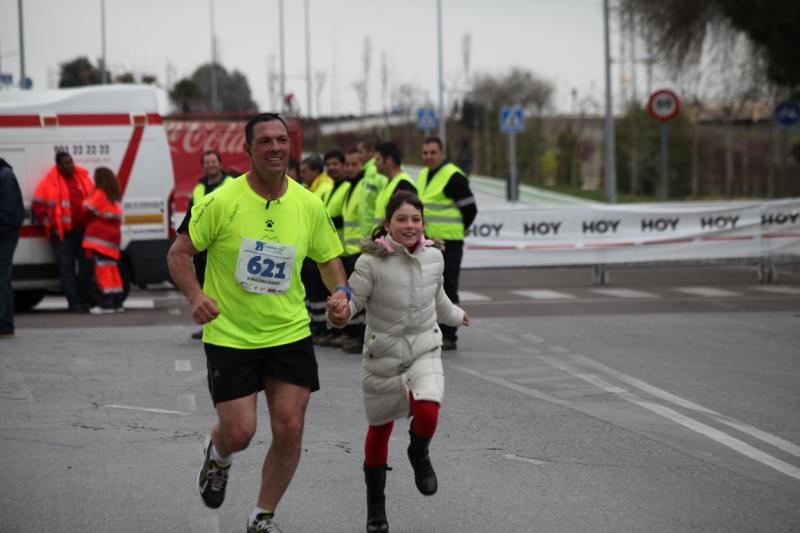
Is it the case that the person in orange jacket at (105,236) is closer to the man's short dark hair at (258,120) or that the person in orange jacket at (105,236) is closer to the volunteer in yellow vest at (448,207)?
the volunteer in yellow vest at (448,207)

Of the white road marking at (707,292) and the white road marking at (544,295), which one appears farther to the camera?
the white road marking at (707,292)

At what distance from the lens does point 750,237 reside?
71.4ft

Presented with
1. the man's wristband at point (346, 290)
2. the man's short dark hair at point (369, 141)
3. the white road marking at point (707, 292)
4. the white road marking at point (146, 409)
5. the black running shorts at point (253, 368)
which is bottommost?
the white road marking at point (707, 292)

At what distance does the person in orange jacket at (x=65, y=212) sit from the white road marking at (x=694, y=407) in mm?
7004

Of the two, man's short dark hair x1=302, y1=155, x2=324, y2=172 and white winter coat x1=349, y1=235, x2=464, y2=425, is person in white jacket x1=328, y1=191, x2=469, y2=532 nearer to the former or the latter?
white winter coat x1=349, y1=235, x2=464, y2=425

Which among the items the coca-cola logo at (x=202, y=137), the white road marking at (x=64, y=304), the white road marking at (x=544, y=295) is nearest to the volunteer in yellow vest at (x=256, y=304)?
the white road marking at (x=64, y=304)

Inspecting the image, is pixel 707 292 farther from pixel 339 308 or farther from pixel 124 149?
pixel 339 308

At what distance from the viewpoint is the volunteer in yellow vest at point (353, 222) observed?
532 inches

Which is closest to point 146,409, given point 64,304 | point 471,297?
point 64,304

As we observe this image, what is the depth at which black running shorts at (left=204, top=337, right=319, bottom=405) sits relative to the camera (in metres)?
6.08

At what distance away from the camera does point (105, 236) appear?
17.3m

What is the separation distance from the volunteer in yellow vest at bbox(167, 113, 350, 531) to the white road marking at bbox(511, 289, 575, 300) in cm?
Result: 1328

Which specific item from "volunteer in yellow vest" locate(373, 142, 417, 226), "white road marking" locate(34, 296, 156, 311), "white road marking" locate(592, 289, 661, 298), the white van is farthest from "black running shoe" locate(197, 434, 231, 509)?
"white road marking" locate(592, 289, 661, 298)

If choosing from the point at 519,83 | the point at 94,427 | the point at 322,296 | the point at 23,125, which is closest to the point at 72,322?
the point at 23,125
